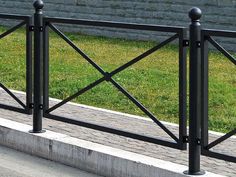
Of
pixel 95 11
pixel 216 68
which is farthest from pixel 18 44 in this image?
pixel 216 68

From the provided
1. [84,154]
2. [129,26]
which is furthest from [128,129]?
[129,26]

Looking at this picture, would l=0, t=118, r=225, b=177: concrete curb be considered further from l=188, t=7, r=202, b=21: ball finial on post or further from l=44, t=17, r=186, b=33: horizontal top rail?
l=188, t=7, r=202, b=21: ball finial on post

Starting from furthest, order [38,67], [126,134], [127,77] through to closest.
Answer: [127,77] < [38,67] < [126,134]

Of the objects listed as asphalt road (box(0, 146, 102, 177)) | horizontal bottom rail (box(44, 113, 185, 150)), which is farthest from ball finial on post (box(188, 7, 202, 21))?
asphalt road (box(0, 146, 102, 177))

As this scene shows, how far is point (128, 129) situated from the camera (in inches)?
275

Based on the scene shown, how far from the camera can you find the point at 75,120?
21.2 ft

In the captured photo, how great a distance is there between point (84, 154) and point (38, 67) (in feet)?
3.29

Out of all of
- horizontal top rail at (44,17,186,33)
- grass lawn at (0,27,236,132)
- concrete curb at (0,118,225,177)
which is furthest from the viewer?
grass lawn at (0,27,236,132)

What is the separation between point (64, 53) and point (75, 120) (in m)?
6.67

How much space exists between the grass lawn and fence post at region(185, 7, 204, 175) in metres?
2.02

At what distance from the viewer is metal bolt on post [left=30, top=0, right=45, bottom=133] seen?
656 centimetres

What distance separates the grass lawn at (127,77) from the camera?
8.56m

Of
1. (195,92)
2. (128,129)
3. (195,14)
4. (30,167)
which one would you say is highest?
(195,14)

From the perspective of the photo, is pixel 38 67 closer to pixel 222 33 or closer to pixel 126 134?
pixel 126 134
